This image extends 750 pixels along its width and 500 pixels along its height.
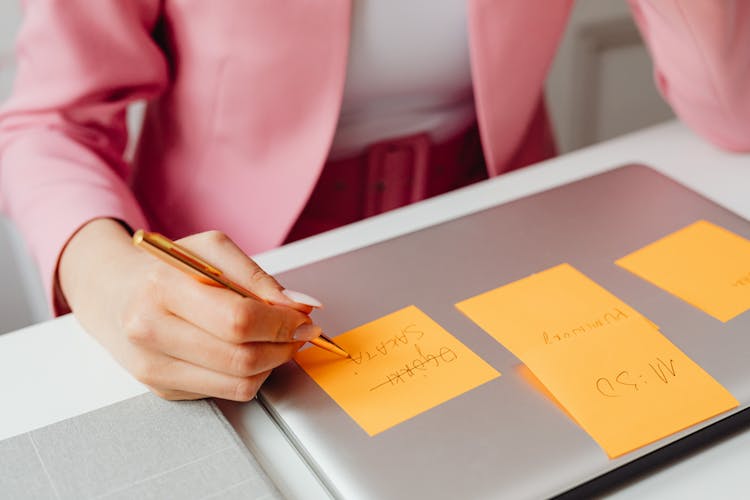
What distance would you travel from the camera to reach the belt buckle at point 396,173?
3.04ft

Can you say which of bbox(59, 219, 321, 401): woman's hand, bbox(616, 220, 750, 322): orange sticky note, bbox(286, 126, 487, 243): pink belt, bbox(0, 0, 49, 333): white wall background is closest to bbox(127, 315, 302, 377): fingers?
bbox(59, 219, 321, 401): woman's hand

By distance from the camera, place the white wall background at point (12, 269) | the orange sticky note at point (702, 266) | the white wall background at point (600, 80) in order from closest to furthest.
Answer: the orange sticky note at point (702, 266)
the white wall background at point (12, 269)
the white wall background at point (600, 80)

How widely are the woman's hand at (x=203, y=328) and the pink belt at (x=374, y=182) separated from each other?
0.37 m

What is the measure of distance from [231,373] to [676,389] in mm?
274

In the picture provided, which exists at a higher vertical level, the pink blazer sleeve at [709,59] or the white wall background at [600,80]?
the pink blazer sleeve at [709,59]

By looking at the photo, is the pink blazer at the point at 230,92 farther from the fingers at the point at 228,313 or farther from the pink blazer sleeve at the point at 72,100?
the fingers at the point at 228,313

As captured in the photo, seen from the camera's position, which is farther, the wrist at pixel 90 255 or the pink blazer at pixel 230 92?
the pink blazer at pixel 230 92

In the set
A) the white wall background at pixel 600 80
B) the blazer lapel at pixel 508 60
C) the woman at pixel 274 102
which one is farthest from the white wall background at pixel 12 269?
the white wall background at pixel 600 80

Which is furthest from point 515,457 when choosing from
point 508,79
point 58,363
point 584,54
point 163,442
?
point 584,54

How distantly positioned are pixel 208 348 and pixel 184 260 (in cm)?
6

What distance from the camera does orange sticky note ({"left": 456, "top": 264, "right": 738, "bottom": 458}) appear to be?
49 cm

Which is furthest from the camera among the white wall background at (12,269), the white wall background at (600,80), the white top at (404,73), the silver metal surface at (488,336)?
the white wall background at (600,80)

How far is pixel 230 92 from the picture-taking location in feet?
2.72

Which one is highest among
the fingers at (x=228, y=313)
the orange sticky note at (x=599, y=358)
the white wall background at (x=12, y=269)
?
the fingers at (x=228, y=313)
